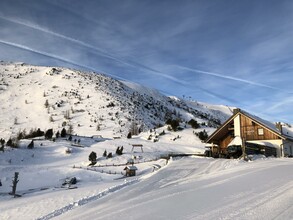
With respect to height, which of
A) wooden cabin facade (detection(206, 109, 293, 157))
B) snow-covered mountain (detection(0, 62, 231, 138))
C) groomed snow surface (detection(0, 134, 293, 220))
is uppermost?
snow-covered mountain (detection(0, 62, 231, 138))

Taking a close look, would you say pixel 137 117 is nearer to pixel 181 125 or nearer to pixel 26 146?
pixel 181 125

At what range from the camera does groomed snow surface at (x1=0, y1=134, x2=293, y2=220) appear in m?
9.67

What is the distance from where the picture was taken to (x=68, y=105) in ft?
256

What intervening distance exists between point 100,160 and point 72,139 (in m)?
11.0

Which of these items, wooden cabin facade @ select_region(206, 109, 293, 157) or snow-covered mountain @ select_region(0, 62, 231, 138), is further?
snow-covered mountain @ select_region(0, 62, 231, 138)

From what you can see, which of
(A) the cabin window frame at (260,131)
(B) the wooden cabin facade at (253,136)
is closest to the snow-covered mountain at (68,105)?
(B) the wooden cabin facade at (253,136)

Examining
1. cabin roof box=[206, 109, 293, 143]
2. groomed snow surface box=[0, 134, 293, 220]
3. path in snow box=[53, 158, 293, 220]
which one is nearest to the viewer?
path in snow box=[53, 158, 293, 220]

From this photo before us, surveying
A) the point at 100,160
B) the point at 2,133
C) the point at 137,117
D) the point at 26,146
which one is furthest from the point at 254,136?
the point at 2,133

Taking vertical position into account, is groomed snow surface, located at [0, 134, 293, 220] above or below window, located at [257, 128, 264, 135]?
below

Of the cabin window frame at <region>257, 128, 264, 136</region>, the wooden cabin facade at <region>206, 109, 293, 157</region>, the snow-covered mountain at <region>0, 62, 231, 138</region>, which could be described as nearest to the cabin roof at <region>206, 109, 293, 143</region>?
the wooden cabin facade at <region>206, 109, 293, 157</region>

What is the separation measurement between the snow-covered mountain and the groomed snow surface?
26280 millimetres

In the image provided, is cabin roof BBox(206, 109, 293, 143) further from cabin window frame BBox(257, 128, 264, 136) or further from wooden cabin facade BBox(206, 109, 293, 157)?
cabin window frame BBox(257, 128, 264, 136)

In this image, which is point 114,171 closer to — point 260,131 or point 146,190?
point 146,190

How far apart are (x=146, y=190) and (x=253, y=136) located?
91.8ft
